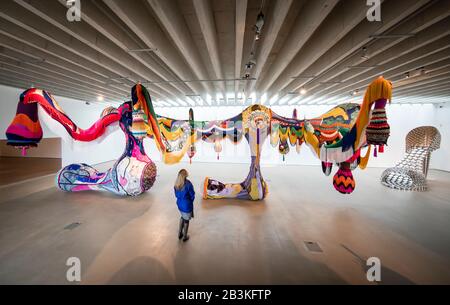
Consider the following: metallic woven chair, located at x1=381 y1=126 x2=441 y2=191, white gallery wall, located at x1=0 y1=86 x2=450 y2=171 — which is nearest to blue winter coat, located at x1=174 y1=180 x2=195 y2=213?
white gallery wall, located at x1=0 y1=86 x2=450 y2=171

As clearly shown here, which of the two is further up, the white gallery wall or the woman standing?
the white gallery wall

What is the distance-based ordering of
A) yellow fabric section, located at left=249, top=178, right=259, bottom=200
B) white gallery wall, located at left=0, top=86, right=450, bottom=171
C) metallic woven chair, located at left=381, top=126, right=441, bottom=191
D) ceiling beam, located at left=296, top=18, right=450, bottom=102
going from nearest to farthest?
1. ceiling beam, located at left=296, top=18, right=450, bottom=102
2. yellow fabric section, located at left=249, top=178, right=259, bottom=200
3. metallic woven chair, located at left=381, top=126, right=441, bottom=191
4. white gallery wall, located at left=0, top=86, right=450, bottom=171

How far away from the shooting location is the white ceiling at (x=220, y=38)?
223 cm

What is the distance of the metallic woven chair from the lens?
490 cm

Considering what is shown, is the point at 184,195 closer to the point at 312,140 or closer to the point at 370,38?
the point at 312,140

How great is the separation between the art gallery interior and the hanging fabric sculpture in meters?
0.03

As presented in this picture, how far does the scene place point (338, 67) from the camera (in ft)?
13.2

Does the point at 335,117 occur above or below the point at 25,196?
above

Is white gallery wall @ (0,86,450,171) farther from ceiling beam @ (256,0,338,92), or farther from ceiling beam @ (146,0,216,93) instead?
ceiling beam @ (256,0,338,92)

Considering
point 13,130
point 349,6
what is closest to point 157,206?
point 13,130

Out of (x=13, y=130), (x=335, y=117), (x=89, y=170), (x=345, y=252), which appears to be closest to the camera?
(x=345, y=252)
